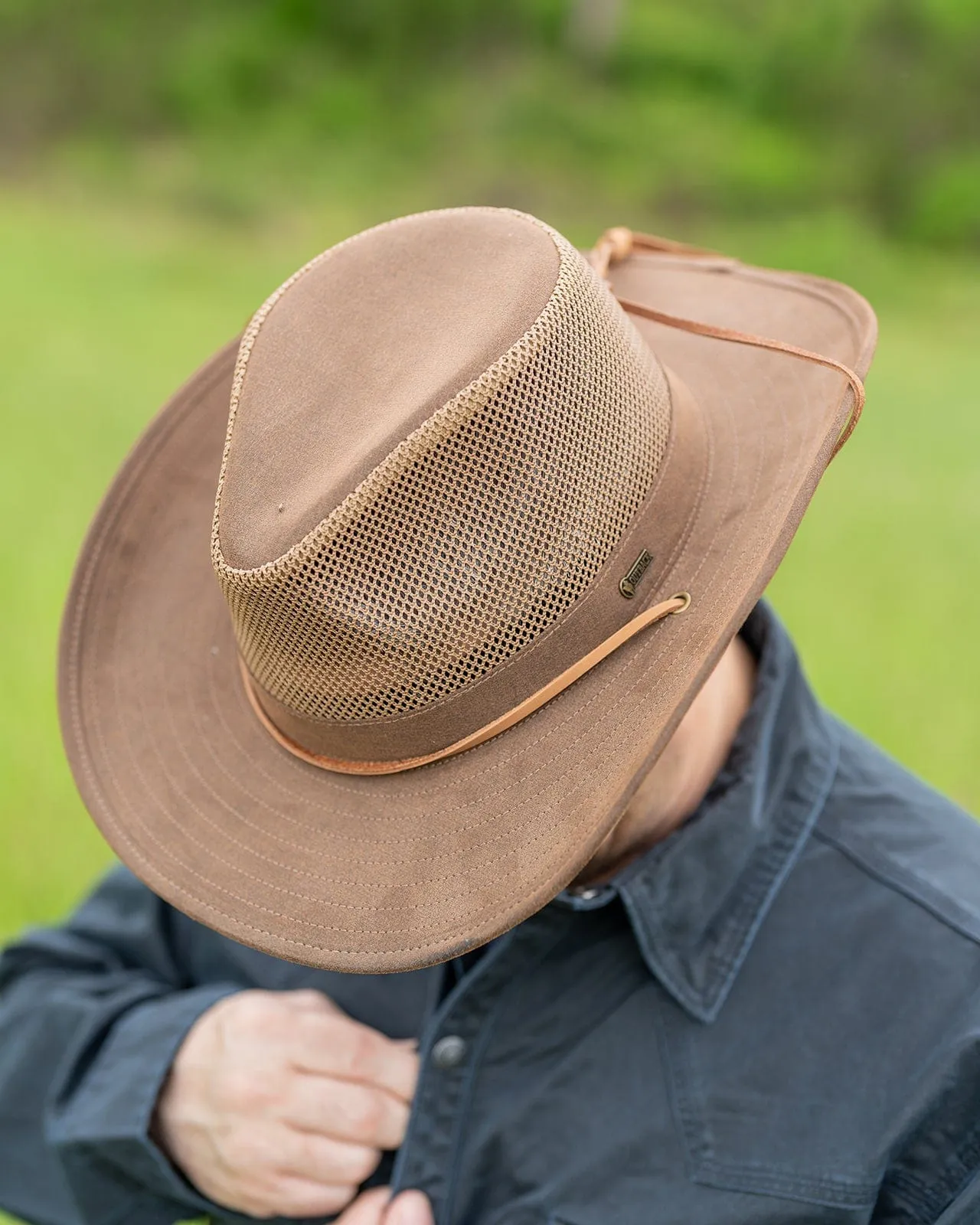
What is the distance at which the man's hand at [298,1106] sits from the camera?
134cm

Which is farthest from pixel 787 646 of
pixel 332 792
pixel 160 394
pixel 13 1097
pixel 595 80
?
pixel 595 80

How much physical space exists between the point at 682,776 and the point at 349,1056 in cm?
50

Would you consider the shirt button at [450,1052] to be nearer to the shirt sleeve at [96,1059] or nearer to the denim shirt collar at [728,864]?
the denim shirt collar at [728,864]

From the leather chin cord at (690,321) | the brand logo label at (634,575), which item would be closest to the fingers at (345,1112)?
the brand logo label at (634,575)

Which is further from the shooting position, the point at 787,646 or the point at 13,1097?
the point at 13,1097

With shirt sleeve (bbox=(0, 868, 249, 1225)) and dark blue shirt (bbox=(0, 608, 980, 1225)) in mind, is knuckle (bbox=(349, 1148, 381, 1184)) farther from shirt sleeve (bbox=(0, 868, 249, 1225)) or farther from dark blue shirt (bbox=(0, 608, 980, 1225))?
shirt sleeve (bbox=(0, 868, 249, 1225))

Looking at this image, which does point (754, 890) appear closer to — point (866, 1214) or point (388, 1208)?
point (866, 1214)

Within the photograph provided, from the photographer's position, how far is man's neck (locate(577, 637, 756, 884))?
1.29 metres

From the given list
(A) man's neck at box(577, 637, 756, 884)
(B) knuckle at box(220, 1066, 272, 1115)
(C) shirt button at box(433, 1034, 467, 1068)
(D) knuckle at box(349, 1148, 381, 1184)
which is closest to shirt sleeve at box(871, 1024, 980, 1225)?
(A) man's neck at box(577, 637, 756, 884)

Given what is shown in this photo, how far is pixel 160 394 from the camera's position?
5.56 m

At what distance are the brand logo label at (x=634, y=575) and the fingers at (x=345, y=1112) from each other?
672 mm

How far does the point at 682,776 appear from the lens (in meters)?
1.31

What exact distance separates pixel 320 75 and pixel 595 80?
2438 mm

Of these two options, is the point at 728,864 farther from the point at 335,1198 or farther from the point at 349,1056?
the point at 335,1198
